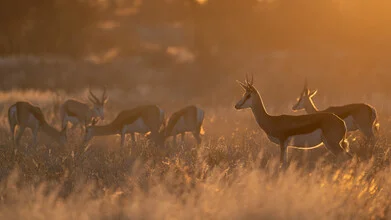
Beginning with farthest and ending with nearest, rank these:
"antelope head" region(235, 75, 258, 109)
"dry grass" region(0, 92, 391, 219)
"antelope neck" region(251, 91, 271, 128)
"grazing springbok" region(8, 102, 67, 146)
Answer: "grazing springbok" region(8, 102, 67, 146) < "antelope head" region(235, 75, 258, 109) < "antelope neck" region(251, 91, 271, 128) < "dry grass" region(0, 92, 391, 219)

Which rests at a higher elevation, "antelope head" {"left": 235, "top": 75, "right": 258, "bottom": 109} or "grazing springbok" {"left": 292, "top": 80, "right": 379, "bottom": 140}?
"antelope head" {"left": 235, "top": 75, "right": 258, "bottom": 109}

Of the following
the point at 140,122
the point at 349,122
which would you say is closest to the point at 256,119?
the point at 349,122

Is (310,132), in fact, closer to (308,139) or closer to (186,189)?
(308,139)

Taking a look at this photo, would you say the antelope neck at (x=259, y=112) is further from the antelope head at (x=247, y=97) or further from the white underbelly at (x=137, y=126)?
the white underbelly at (x=137, y=126)

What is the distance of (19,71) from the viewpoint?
2977 cm

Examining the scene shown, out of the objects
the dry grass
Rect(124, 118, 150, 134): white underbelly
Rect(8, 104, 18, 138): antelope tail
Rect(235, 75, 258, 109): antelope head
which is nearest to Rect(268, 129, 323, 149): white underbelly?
the dry grass

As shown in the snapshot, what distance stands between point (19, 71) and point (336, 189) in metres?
24.5

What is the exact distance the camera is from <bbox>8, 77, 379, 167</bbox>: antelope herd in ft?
30.5

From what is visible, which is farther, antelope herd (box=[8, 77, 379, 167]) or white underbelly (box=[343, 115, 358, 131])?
white underbelly (box=[343, 115, 358, 131])

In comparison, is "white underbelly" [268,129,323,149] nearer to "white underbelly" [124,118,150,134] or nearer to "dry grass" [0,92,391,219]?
"dry grass" [0,92,391,219]

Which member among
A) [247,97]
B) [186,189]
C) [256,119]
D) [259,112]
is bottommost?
[186,189]

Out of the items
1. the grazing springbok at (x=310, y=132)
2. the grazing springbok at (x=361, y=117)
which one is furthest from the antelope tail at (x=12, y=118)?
the grazing springbok at (x=361, y=117)

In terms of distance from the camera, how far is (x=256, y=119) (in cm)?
1023

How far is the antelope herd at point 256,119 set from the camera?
9.30 metres
